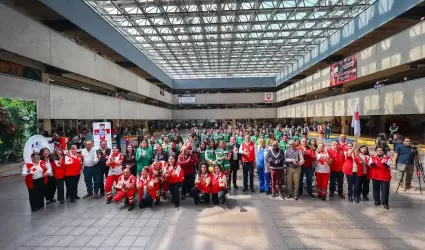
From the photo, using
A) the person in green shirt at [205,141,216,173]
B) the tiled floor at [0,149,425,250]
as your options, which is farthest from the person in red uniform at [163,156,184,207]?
the person in green shirt at [205,141,216,173]

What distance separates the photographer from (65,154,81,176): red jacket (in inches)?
315

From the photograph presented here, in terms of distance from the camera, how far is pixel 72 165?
26.3 feet

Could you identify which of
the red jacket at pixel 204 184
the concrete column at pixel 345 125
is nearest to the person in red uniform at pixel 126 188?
the red jacket at pixel 204 184

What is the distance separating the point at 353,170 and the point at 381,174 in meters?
0.69

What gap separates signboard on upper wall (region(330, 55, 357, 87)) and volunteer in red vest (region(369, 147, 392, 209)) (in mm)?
17565

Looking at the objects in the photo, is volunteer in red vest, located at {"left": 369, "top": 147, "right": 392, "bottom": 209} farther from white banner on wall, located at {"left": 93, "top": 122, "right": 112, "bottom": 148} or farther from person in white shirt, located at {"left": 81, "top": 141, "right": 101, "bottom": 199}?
white banner on wall, located at {"left": 93, "top": 122, "right": 112, "bottom": 148}

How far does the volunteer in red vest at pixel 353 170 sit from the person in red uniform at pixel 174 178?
14.8 feet

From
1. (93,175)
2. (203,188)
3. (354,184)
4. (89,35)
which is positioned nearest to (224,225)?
(203,188)

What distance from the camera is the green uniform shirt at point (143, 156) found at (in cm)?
884

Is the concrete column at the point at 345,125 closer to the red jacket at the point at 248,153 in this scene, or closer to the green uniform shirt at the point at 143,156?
the red jacket at the point at 248,153

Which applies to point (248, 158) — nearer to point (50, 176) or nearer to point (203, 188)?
point (203, 188)

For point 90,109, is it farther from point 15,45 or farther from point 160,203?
point 160,203

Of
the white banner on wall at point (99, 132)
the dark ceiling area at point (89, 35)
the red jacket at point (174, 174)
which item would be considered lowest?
the red jacket at point (174, 174)

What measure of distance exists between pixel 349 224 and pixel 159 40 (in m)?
24.2
